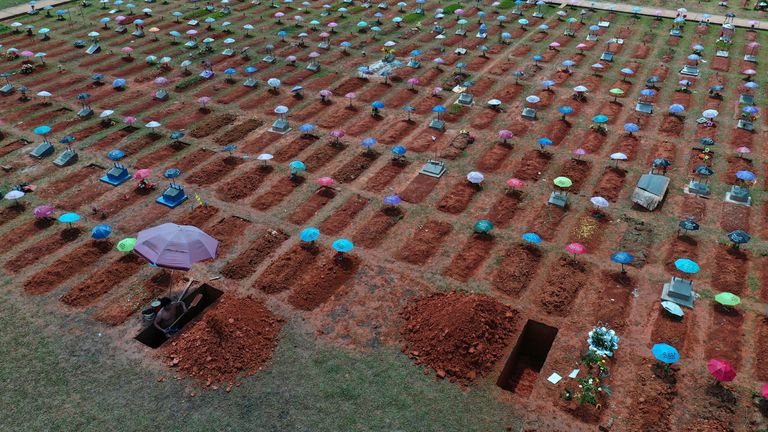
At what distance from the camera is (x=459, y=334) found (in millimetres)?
25188

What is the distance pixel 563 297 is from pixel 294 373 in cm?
1425

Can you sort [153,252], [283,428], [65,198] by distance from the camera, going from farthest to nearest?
[65,198] → [153,252] → [283,428]

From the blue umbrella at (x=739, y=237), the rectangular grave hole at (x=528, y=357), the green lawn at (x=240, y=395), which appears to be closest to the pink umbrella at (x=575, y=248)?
the rectangular grave hole at (x=528, y=357)

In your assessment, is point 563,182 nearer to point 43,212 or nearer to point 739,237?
point 739,237

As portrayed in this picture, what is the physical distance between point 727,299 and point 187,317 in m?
27.0

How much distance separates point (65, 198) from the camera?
118 feet

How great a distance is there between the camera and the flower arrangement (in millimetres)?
25203

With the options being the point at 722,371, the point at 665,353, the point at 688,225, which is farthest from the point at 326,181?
the point at 722,371

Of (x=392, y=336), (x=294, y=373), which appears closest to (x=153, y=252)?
(x=294, y=373)

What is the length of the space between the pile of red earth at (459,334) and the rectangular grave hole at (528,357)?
0.77 metres

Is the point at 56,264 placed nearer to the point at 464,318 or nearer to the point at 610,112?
the point at 464,318

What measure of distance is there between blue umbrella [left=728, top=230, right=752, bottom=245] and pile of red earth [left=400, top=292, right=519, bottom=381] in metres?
13.9

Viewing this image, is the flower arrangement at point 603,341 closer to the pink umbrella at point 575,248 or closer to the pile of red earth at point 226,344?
the pink umbrella at point 575,248

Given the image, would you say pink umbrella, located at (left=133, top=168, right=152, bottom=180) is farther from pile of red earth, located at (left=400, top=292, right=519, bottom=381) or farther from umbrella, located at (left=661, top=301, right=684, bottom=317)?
umbrella, located at (left=661, top=301, right=684, bottom=317)
